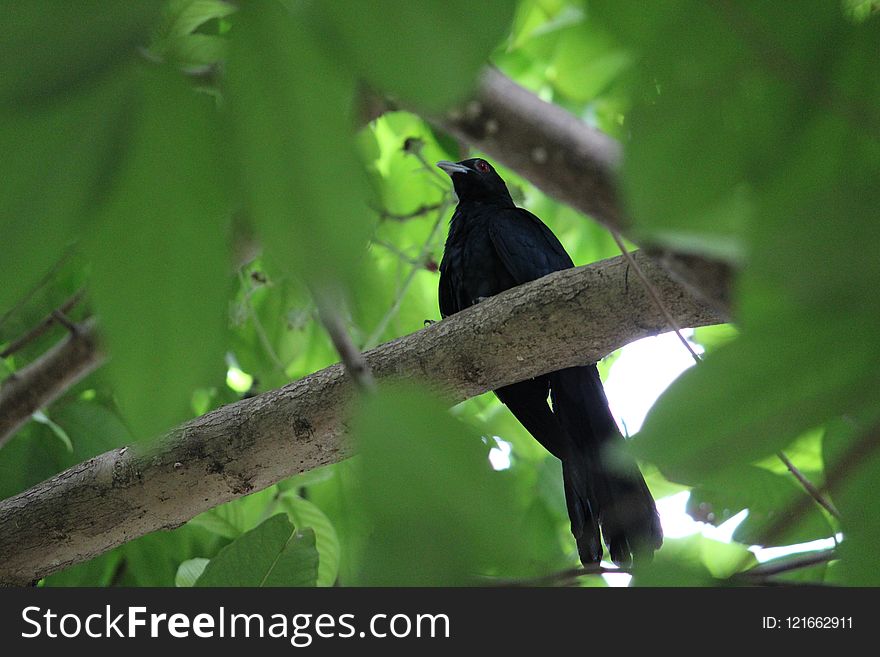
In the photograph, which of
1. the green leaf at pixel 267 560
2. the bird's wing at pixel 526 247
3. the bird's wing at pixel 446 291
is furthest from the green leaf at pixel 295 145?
the bird's wing at pixel 446 291

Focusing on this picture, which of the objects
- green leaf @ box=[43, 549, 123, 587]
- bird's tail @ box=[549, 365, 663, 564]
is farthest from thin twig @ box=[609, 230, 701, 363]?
green leaf @ box=[43, 549, 123, 587]

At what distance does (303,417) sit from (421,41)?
1.47 meters

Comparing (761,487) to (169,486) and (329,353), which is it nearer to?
(169,486)

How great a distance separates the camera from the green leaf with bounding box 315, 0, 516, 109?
1.34 feet

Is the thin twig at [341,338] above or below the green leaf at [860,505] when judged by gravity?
above

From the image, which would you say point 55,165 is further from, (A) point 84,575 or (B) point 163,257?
(A) point 84,575

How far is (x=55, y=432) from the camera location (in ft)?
8.80

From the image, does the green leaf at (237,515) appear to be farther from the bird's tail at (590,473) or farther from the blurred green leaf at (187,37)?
the blurred green leaf at (187,37)

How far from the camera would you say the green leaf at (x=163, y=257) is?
1.47 ft

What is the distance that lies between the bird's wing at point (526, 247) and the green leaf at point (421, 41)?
2781 millimetres

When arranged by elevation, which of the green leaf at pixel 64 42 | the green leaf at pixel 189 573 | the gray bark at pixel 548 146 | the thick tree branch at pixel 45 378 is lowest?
the green leaf at pixel 64 42
